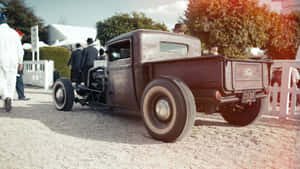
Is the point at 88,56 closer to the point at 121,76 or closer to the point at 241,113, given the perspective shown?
the point at 121,76

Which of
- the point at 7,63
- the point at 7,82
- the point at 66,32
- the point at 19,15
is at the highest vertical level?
the point at 19,15

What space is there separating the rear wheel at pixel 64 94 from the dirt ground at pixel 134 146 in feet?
2.35

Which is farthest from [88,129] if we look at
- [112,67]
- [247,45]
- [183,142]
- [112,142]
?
[247,45]

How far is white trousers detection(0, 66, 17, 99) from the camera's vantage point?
16.3 ft

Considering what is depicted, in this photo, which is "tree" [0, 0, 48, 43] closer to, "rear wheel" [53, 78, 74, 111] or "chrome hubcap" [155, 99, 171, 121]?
"rear wheel" [53, 78, 74, 111]

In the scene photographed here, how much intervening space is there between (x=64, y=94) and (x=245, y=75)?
12.4 feet

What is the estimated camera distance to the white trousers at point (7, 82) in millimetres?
4977

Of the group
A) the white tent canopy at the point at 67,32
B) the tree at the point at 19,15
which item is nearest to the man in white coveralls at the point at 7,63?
the white tent canopy at the point at 67,32

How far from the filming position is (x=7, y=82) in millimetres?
5074

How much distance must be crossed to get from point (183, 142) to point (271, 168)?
1131 millimetres

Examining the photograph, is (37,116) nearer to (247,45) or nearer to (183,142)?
(183,142)

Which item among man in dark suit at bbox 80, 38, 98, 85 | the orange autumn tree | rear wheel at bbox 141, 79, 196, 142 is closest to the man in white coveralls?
man in dark suit at bbox 80, 38, 98, 85

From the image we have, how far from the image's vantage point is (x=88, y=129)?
386 cm

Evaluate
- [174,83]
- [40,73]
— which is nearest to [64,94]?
[174,83]
